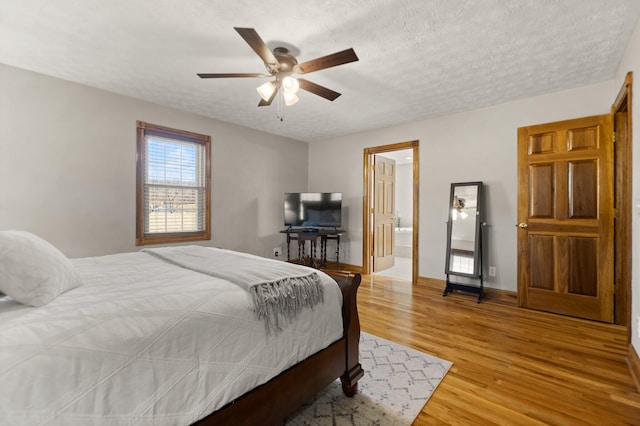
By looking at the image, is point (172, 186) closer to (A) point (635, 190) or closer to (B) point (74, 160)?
(B) point (74, 160)

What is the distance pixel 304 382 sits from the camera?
1526mm

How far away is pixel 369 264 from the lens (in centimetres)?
518

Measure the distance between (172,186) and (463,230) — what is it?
4003mm

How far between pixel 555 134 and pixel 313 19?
2952 millimetres

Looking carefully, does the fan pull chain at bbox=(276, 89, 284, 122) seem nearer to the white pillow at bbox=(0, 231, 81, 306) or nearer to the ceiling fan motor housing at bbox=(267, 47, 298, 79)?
the ceiling fan motor housing at bbox=(267, 47, 298, 79)

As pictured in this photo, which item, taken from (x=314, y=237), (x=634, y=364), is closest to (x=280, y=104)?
(x=314, y=237)

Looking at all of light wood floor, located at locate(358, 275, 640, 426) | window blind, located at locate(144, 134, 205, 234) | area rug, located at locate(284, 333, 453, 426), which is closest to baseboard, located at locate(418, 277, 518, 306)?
light wood floor, located at locate(358, 275, 640, 426)

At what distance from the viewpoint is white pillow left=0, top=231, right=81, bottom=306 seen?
110cm

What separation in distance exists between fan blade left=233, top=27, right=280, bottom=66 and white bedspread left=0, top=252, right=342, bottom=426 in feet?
4.87

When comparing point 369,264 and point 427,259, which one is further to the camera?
point 369,264

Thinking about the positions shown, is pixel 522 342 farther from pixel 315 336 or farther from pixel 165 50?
pixel 165 50

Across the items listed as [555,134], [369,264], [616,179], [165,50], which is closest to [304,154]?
[369,264]

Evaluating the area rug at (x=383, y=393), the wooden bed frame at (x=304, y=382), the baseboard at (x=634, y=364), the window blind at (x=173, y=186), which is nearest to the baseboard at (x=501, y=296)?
the baseboard at (x=634, y=364)

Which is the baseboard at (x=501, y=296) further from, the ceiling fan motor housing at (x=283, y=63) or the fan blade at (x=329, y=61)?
the ceiling fan motor housing at (x=283, y=63)
